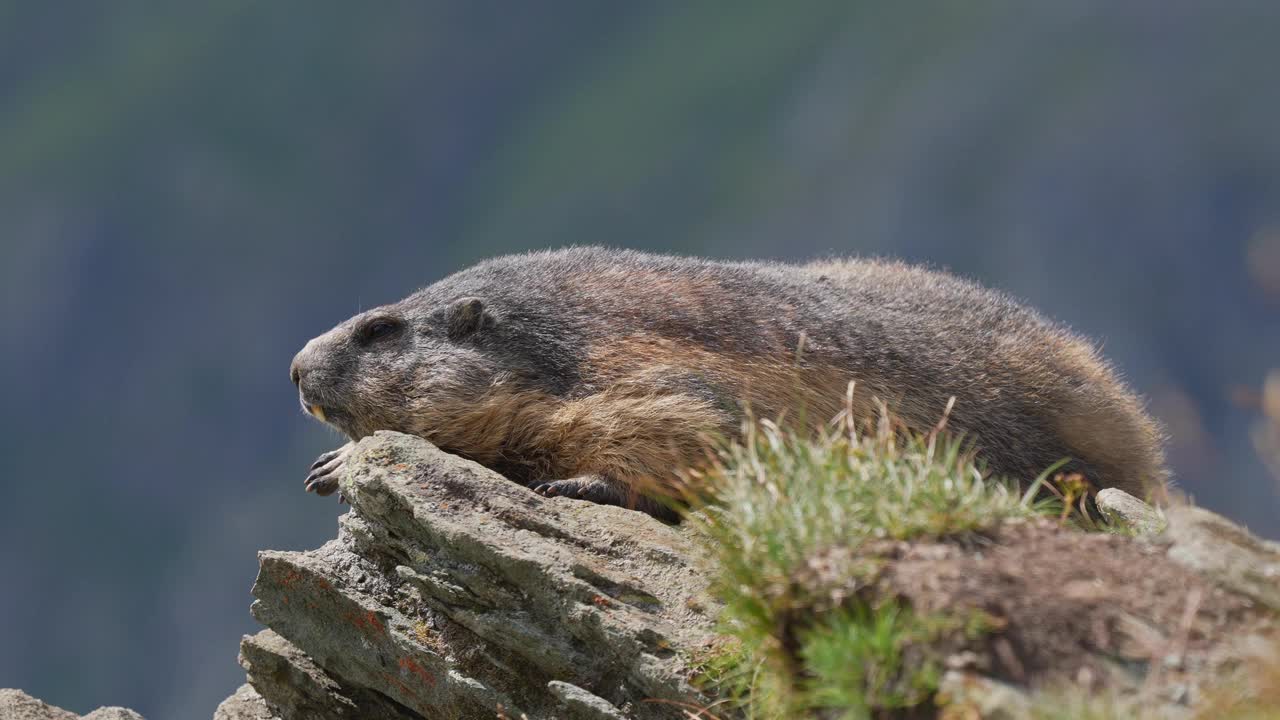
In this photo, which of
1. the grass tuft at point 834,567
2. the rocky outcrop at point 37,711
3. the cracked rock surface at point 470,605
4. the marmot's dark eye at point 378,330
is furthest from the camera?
the marmot's dark eye at point 378,330

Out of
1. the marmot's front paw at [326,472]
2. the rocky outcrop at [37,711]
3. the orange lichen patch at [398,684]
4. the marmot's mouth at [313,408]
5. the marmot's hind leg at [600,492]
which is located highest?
the marmot's mouth at [313,408]

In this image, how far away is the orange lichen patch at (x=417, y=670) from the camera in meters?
8.41

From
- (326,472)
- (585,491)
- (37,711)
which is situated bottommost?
(37,711)

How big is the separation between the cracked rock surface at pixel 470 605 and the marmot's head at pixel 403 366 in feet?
3.03

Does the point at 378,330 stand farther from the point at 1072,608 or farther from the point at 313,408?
the point at 1072,608

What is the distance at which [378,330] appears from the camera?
1058 centimetres

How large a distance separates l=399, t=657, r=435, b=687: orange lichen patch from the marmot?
160 centimetres

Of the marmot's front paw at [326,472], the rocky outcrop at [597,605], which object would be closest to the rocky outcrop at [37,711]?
the rocky outcrop at [597,605]

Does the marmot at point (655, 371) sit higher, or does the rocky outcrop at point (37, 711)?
the marmot at point (655, 371)

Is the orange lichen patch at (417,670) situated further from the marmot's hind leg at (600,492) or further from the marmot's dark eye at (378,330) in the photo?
the marmot's dark eye at (378,330)

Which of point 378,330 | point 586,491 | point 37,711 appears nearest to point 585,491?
point 586,491

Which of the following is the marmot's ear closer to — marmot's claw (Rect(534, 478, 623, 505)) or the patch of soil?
marmot's claw (Rect(534, 478, 623, 505))

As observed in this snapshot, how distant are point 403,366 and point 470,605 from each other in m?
2.81

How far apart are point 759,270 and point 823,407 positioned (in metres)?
2.11
